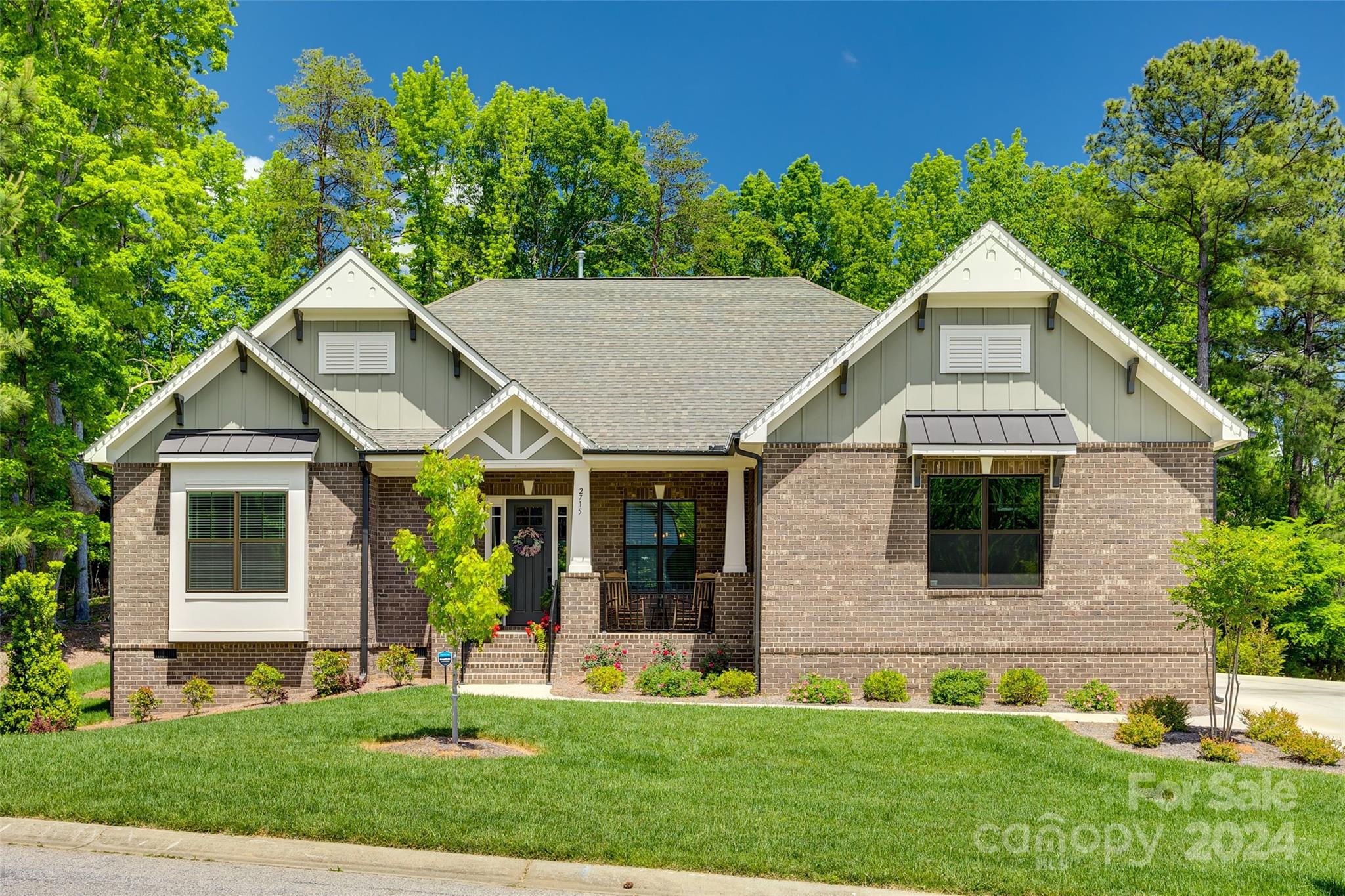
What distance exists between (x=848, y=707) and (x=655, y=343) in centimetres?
904

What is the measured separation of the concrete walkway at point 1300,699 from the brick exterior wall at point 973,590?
1.26m

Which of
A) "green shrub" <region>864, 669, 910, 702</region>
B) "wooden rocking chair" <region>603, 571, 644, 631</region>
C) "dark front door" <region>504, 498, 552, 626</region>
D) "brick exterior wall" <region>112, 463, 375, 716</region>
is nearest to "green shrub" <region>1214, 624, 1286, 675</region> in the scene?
"green shrub" <region>864, 669, 910, 702</region>

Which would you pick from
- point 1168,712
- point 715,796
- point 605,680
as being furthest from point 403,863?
point 1168,712

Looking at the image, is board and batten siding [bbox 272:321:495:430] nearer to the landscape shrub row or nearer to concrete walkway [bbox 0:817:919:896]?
the landscape shrub row

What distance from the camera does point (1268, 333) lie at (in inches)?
997

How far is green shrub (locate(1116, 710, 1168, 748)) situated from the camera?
11.4 m

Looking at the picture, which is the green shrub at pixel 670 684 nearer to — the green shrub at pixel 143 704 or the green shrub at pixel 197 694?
the green shrub at pixel 197 694

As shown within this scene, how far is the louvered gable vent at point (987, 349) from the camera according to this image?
14773 millimetres

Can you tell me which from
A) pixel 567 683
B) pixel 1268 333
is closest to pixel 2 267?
pixel 567 683

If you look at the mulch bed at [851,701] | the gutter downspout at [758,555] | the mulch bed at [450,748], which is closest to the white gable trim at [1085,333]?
the gutter downspout at [758,555]

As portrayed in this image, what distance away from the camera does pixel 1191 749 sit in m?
11.4

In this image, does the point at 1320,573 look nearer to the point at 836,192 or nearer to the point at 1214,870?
the point at 1214,870

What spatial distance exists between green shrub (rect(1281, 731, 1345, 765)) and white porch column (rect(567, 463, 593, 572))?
32.9 feet

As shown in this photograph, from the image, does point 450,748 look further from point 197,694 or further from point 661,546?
point 661,546
